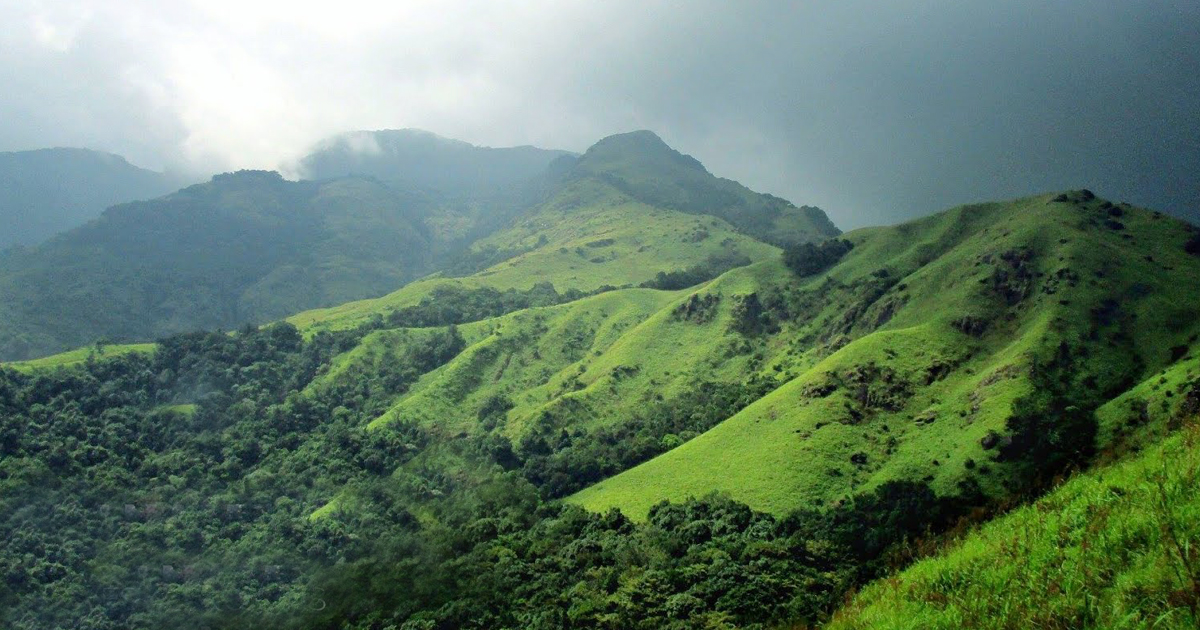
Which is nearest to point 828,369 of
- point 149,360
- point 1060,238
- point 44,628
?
point 1060,238

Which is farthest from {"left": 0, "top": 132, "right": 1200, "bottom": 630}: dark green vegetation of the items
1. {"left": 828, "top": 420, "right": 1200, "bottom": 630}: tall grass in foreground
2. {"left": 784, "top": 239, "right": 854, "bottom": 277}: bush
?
{"left": 828, "top": 420, "right": 1200, "bottom": 630}: tall grass in foreground

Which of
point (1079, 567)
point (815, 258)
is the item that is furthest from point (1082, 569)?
point (815, 258)

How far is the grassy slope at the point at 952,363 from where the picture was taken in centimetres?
10050

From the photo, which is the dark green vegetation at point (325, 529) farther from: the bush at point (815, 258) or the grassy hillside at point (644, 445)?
the bush at point (815, 258)

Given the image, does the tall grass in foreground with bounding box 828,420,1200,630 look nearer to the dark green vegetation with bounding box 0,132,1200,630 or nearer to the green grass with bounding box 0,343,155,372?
the dark green vegetation with bounding box 0,132,1200,630

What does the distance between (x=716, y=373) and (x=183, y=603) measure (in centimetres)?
10412

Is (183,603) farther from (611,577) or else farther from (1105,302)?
(1105,302)

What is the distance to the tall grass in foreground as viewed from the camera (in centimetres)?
1242

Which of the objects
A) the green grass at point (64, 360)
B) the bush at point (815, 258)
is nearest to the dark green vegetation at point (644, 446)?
the bush at point (815, 258)

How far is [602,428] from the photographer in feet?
490

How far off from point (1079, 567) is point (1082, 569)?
0.06 m

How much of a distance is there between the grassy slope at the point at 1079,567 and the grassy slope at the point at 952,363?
81.3m

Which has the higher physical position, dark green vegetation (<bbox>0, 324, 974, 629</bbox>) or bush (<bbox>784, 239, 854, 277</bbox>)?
bush (<bbox>784, 239, 854, 277</bbox>)

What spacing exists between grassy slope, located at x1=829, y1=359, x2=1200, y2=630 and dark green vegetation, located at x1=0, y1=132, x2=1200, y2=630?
12.7 ft
